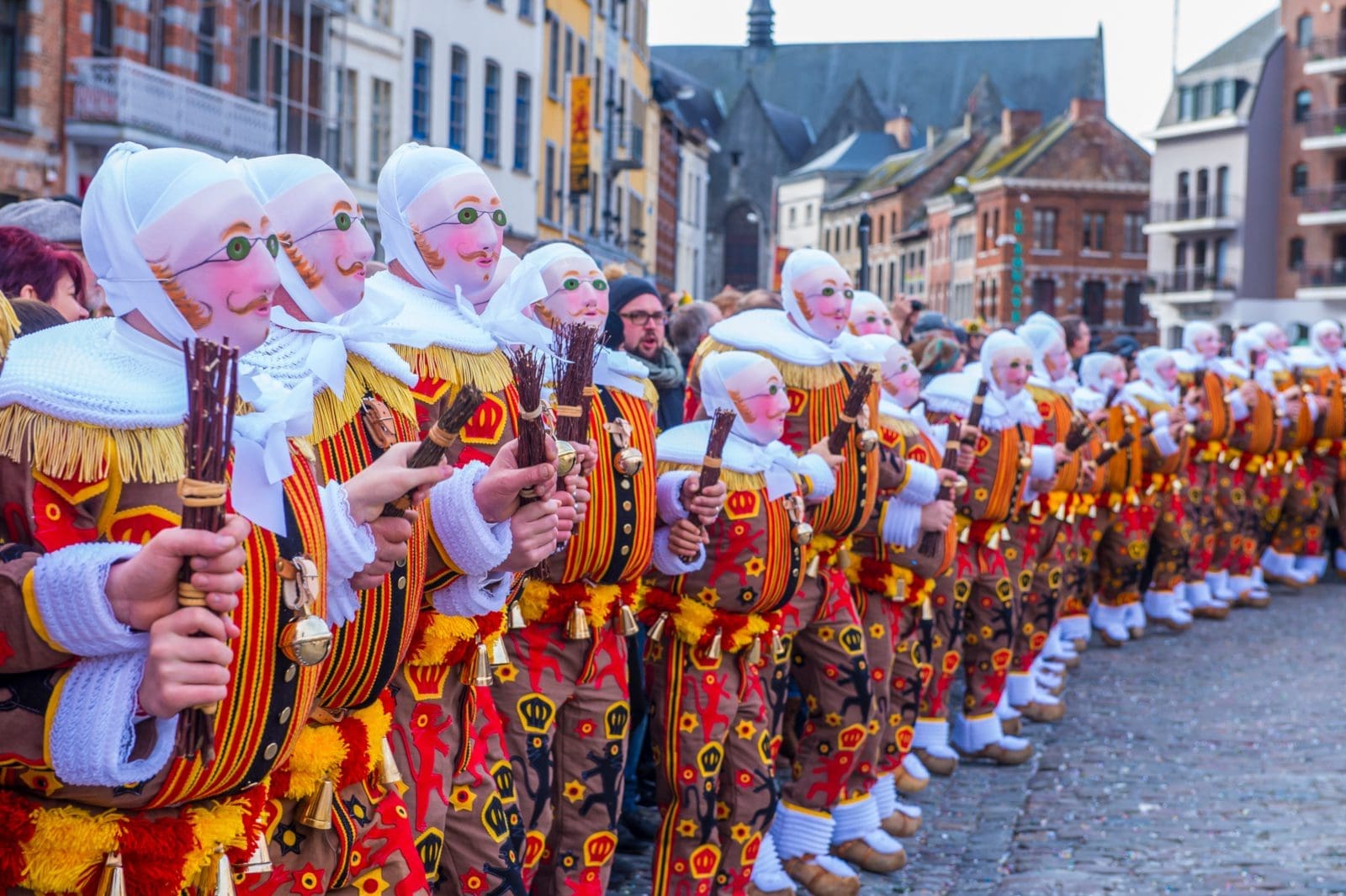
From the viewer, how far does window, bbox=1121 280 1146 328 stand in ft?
221

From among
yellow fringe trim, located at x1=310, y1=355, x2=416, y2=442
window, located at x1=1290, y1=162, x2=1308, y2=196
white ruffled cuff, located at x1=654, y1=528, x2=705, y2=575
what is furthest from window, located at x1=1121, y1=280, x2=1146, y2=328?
yellow fringe trim, located at x1=310, y1=355, x2=416, y2=442

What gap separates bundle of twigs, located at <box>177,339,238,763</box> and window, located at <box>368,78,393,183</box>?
28.2 m

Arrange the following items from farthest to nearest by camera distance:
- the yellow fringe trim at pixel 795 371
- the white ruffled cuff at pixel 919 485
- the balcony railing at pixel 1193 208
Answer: the balcony railing at pixel 1193 208 → the white ruffled cuff at pixel 919 485 → the yellow fringe trim at pixel 795 371

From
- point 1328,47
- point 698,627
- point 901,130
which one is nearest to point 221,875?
point 698,627

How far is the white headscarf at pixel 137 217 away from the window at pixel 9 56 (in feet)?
62.1

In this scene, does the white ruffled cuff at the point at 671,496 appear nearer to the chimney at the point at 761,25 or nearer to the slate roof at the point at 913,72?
the slate roof at the point at 913,72

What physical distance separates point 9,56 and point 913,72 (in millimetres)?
96276

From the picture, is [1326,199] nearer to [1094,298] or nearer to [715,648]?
[1094,298]

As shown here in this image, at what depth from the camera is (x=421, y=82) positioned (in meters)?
32.8

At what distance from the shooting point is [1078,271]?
66875mm

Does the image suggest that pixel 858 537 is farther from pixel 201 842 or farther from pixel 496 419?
pixel 201 842

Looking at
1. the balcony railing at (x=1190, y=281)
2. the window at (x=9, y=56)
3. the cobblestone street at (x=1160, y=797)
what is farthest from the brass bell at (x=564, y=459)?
the balcony railing at (x=1190, y=281)

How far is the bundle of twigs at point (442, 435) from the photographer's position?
10.8ft

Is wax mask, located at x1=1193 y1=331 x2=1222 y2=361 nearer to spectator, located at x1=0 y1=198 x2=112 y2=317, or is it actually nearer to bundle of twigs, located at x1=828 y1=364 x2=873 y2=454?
bundle of twigs, located at x1=828 y1=364 x2=873 y2=454
